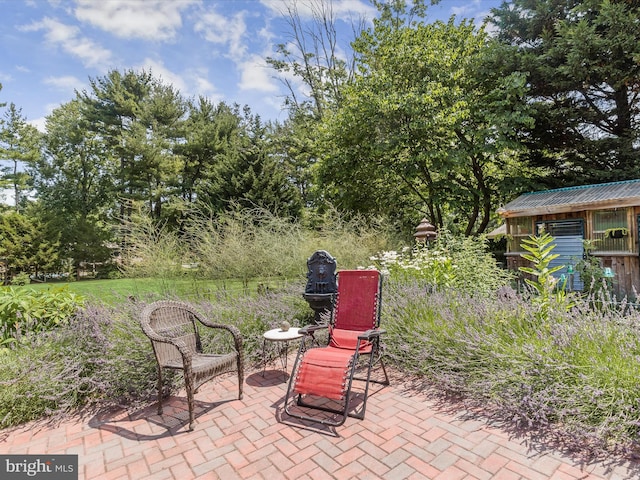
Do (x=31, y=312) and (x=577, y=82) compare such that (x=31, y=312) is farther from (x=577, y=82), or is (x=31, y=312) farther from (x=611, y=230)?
(x=577, y=82)

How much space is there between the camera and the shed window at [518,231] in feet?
28.9

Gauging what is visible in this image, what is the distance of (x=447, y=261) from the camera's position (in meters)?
5.21

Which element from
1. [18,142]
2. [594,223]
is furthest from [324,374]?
[18,142]

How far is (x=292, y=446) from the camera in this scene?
2479 millimetres

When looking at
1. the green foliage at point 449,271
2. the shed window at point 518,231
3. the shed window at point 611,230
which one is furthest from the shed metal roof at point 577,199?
the green foliage at point 449,271

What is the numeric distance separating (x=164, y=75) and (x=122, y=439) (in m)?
24.4

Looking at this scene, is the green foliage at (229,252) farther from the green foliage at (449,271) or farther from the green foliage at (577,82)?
the green foliage at (577,82)

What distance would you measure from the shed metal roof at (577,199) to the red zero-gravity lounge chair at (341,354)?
6483mm

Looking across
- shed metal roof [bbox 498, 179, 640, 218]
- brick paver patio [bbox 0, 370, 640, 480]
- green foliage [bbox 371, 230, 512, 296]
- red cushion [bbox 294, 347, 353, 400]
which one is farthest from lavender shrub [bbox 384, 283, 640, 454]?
shed metal roof [bbox 498, 179, 640, 218]

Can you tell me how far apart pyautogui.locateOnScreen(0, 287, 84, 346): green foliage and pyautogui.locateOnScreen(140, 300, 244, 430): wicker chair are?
1.27 m

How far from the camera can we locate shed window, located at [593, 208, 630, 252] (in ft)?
23.0

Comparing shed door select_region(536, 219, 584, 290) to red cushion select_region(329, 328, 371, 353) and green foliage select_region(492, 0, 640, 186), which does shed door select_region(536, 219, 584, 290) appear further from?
red cushion select_region(329, 328, 371, 353)

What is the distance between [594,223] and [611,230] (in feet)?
1.22

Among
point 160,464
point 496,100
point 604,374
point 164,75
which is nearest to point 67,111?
point 164,75
